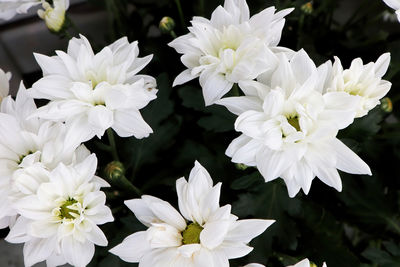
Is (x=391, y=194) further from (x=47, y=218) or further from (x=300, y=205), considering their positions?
(x=47, y=218)

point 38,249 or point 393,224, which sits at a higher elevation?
point 38,249

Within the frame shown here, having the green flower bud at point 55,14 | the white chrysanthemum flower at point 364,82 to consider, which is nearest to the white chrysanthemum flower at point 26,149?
the green flower bud at point 55,14

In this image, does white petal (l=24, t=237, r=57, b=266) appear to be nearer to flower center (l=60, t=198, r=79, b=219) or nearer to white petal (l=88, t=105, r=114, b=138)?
flower center (l=60, t=198, r=79, b=219)

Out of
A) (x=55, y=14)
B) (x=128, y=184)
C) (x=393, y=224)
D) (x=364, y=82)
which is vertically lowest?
(x=393, y=224)

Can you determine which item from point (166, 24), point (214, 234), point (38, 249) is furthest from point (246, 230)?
point (166, 24)

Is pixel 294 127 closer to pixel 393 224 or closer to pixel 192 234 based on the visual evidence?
pixel 192 234

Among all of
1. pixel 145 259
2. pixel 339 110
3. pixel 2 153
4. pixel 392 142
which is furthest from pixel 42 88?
pixel 392 142

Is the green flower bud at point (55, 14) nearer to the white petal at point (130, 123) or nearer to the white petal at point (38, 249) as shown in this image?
the white petal at point (130, 123)

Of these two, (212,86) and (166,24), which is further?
(166,24)
